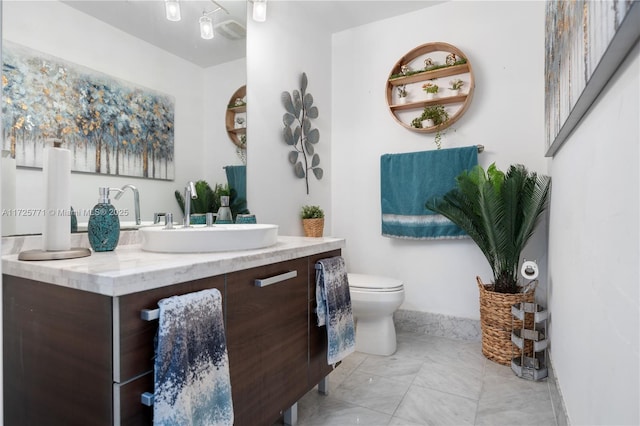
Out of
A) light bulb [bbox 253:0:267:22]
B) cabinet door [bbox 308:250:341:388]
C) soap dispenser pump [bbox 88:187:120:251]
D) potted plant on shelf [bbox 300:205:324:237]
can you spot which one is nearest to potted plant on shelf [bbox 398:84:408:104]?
potted plant on shelf [bbox 300:205:324:237]

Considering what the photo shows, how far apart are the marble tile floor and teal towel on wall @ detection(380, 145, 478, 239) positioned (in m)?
0.85

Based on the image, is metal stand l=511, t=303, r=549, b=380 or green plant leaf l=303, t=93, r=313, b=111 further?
green plant leaf l=303, t=93, r=313, b=111

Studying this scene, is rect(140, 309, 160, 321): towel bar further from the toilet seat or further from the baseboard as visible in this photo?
the baseboard

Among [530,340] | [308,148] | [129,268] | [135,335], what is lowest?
[530,340]

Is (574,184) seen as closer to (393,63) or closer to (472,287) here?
(472,287)

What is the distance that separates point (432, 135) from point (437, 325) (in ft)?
4.71

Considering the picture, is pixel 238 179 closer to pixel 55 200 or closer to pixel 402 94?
pixel 55 200

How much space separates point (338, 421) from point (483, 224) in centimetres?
142

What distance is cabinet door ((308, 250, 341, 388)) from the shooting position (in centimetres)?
160

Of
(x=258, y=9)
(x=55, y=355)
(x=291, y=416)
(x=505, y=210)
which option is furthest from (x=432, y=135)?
(x=55, y=355)

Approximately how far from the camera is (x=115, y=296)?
830 mm

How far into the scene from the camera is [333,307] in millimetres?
1628

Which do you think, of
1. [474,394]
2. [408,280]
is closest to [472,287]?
[408,280]

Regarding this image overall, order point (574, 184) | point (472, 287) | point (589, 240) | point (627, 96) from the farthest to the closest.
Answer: point (472, 287)
point (574, 184)
point (589, 240)
point (627, 96)
